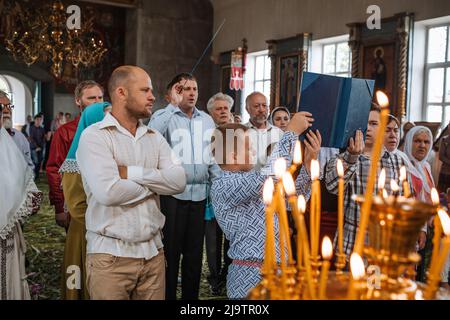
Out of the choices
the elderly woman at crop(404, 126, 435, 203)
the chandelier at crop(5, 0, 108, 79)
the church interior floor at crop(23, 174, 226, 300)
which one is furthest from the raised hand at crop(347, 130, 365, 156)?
the chandelier at crop(5, 0, 108, 79)

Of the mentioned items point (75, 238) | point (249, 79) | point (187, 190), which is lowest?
point (75, 238)

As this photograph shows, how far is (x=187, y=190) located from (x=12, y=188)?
1367mm

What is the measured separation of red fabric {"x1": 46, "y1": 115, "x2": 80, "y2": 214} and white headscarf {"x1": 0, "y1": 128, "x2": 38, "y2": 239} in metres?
0.67

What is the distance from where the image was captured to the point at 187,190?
13.3 feet

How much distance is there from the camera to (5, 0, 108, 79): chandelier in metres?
14.8

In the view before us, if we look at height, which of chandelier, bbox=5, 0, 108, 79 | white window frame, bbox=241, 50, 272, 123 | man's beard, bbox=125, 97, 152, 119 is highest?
chandelier, bbox=5, 0, 108, 79

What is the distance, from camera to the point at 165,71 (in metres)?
16.9

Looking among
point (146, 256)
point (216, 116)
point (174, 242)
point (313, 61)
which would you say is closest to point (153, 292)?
point (146, 256)

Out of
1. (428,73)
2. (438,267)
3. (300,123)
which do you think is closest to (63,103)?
(428,73)

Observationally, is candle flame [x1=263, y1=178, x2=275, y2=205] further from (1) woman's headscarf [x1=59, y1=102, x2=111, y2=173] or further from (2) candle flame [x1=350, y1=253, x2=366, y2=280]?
(1) woman's headscarf [x1=59, y1=102, x2=111, y2=173]

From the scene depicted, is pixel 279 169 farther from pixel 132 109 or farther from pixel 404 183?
pixel 132 109

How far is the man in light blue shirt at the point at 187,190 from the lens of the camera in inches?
157

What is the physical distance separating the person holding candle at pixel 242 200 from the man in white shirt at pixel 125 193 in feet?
0.95

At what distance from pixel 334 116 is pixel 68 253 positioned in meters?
1.98
